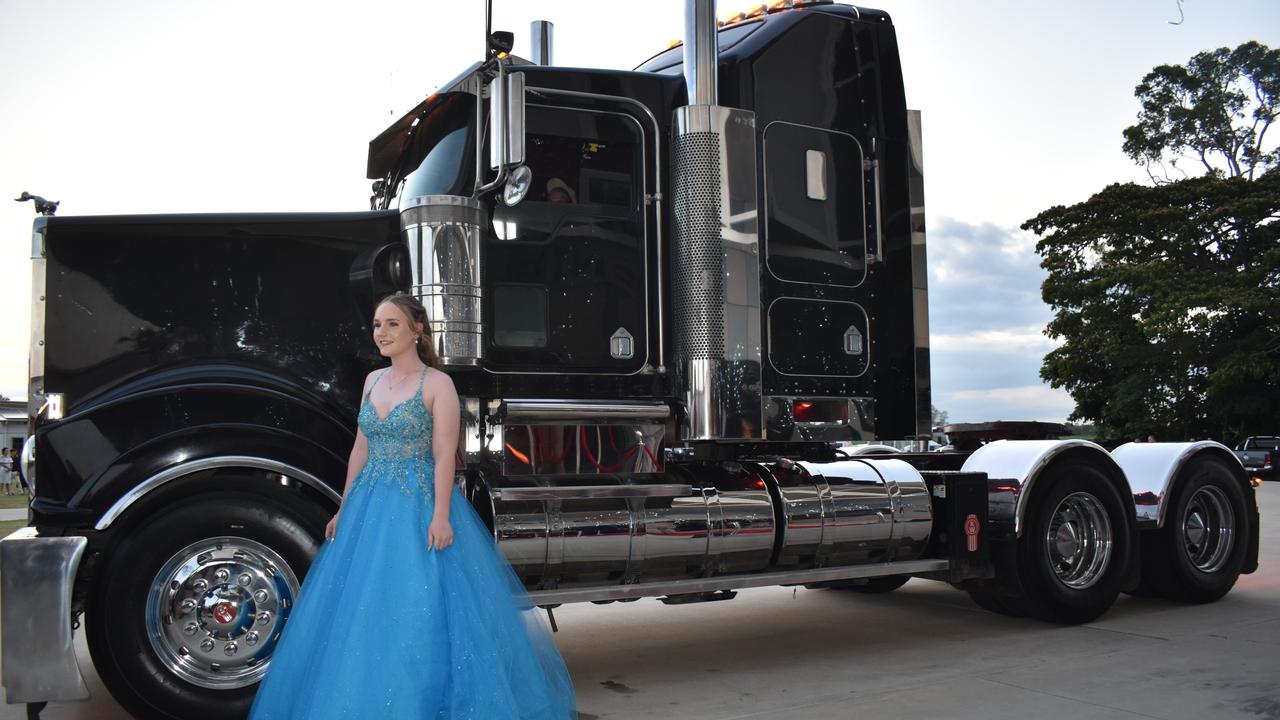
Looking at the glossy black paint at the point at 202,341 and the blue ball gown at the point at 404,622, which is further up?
the glossy black paint at the point at 202,341

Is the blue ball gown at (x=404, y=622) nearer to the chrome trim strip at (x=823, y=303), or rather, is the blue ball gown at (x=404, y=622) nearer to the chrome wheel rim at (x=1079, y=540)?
the chrome trim strip at (x=823, y=303)

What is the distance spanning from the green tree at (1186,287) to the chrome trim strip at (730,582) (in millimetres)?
26035

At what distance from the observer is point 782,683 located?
5.43 m

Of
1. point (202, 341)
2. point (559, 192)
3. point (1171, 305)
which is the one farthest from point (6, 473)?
point (1171, 305)

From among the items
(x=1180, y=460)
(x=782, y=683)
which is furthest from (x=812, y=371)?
(x=1180, y=460)

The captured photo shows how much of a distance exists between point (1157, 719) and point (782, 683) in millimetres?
1723

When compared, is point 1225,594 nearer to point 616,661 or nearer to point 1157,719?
point 1157,719

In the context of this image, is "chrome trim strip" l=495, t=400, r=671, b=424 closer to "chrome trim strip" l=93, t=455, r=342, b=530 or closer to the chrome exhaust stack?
the chrome exhaust stack

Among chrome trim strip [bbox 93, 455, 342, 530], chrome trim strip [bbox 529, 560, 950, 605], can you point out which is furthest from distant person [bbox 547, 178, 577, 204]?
chrome trim strip [bbox 529, 560, 950, 605]

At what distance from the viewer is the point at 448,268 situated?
16.3ft

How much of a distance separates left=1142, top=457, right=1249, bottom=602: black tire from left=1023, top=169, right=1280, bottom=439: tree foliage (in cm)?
2334

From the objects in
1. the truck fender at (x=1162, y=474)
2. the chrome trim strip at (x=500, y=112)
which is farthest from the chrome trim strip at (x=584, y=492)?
the truck fender at (x=1162, y=474)

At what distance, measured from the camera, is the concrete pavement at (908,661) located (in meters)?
4.88

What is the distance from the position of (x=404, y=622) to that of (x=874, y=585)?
5.39 metres
